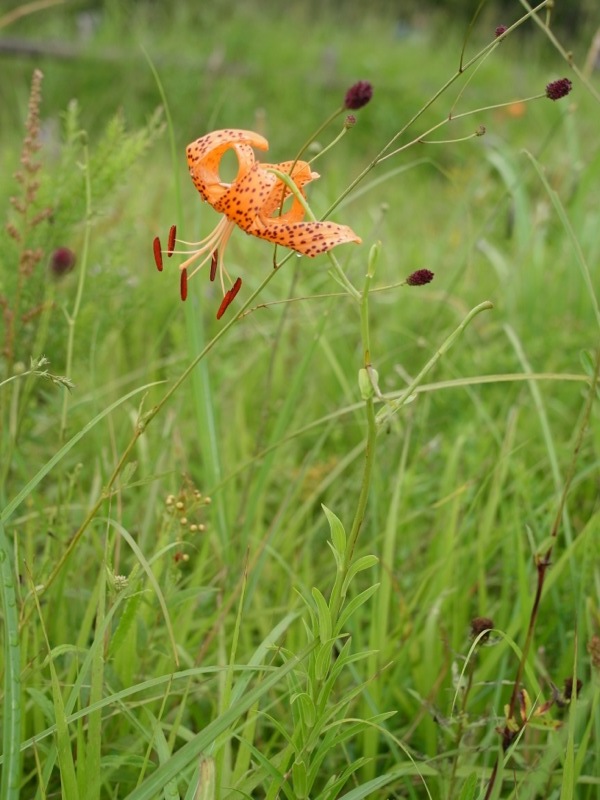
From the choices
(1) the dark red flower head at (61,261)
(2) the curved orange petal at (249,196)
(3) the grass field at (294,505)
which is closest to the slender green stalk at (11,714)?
(3) the grass field at (294,505)

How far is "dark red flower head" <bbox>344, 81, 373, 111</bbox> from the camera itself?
32.7 inches

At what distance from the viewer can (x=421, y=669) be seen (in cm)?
120

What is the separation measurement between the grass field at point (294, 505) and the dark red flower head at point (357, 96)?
56mm

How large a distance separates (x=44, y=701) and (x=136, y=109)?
4322mm

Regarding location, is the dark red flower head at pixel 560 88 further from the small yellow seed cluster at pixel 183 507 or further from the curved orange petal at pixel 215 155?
the small yellow seed cluster at pixel 183 507

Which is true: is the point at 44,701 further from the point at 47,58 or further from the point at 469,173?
the point at 47,58

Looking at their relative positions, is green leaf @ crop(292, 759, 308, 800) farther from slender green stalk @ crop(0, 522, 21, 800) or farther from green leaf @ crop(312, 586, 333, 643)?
slender green stalk @ crop(0, 522, 21, 800)

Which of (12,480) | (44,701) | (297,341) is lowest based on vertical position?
(44,701)

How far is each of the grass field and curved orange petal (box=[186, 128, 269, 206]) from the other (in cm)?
11

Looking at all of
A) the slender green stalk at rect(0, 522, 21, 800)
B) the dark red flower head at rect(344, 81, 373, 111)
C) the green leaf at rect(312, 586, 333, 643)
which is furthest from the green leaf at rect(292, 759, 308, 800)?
the dark red flower head at rect(344, 81, 373, 111)

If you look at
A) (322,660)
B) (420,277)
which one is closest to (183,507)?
(322,660)

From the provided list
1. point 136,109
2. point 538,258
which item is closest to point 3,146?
point 136,109

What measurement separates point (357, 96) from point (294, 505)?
861 millimetres

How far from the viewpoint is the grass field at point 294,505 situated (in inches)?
32.6
